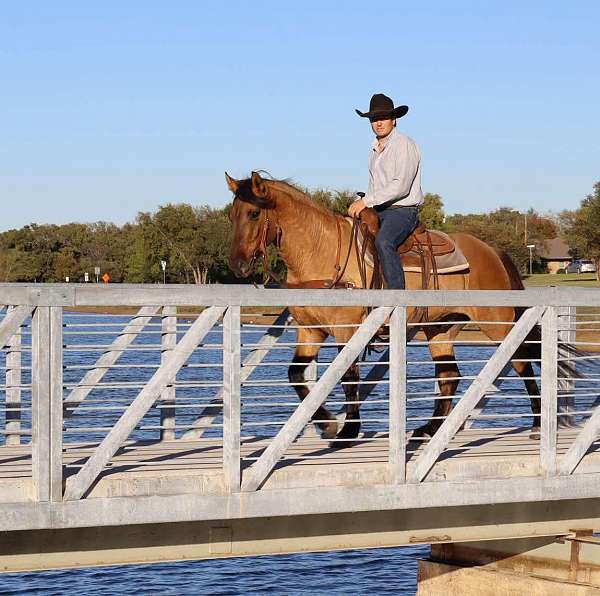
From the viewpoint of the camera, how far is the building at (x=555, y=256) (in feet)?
503

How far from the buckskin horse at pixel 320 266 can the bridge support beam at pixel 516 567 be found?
1.11 meters

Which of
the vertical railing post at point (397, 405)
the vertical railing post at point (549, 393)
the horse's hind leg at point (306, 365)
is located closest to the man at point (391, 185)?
the horse's hind leg at point (306, 365)

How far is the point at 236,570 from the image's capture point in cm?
2108

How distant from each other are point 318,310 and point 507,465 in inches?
91.0

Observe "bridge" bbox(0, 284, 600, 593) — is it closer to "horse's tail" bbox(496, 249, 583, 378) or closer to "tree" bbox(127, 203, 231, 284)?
"horse's tail" bbox(496, 249, 583, 378)

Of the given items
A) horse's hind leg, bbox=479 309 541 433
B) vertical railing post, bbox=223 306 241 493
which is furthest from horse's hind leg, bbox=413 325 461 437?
vertical railing post, bbox=223 306 241 493

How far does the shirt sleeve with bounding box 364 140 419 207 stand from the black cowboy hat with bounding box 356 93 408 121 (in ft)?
0.95

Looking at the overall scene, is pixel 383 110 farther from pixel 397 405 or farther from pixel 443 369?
pixel 397 405

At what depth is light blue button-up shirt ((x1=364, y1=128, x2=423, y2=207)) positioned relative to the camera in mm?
11211

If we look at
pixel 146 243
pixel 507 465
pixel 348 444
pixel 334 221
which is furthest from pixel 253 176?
pixel 146 243

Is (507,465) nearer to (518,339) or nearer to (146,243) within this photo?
(518,339)

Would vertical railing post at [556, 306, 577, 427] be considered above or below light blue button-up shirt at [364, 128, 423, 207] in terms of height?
below

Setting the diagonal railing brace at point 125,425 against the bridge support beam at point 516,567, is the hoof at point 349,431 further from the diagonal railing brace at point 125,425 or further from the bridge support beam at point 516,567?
the diagonal railing brace at point 125,425

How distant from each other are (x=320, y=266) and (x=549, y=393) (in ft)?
8.92
